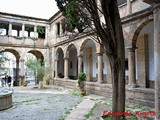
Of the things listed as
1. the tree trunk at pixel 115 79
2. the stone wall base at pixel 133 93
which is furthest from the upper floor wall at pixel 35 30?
the tree trunk at pixel 115 79

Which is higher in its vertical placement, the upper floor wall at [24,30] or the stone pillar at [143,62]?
the upper floor wall at [24,30]

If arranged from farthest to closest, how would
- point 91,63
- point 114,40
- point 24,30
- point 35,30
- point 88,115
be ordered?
1. point 35,30
2. point 24,30
3. point 91,63
4. point 88,115
5. point 114,40

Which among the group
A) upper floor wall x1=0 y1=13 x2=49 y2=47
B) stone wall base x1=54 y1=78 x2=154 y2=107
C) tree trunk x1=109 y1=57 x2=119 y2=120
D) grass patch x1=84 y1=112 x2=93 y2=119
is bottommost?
grass patch x1=84 y1=112 x2=93 y2=119

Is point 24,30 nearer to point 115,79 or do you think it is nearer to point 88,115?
point 88,115

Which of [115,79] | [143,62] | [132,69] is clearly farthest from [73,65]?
[115,79]

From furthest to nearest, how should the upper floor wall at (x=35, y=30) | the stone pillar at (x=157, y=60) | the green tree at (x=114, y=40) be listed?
1. the upper floor wall at (x=35, y=30)
2. the stone pillar at (x=157, y=60)
3. the green tree at (x=114, y=40)

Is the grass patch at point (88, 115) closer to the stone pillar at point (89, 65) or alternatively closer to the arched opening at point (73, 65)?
the stone pillar at point (89, 65)

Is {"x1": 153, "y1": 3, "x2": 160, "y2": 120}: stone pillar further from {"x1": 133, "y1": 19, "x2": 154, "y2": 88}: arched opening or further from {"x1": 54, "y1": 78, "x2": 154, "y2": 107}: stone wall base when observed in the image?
{"x1": 133, "y1": 19, "x2": 154, "y2": 88}: arched opening

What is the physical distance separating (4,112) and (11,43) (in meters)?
12.7

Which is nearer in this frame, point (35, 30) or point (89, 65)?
point (89, 65)

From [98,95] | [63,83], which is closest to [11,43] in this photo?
[63,83]

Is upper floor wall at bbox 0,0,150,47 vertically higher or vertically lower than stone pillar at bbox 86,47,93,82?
higher

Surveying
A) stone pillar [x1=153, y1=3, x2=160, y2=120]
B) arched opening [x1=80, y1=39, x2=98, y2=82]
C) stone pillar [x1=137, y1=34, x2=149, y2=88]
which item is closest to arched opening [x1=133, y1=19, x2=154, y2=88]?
stone pillar [x1=137, y1=34, x2=149, y2=88]

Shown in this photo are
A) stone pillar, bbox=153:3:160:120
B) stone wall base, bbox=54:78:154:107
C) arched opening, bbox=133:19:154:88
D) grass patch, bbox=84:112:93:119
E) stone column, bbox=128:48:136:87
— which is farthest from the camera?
arched opening, bbox=133:19:154:88
